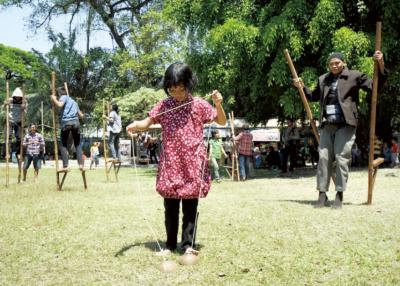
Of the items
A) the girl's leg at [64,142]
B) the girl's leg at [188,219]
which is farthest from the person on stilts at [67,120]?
the girl's leg at [188,219]

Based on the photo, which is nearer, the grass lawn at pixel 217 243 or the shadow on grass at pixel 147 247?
the grass lawn at pixel 217 243

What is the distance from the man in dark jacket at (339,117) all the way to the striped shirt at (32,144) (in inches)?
415

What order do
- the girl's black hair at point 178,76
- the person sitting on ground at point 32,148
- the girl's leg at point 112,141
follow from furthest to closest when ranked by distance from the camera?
1. the person sitting on ground at point 32,148
2. the girl's leg at point 112,141
3. the girl's black hair at point 178,76

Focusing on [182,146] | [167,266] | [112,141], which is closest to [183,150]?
[182,146]

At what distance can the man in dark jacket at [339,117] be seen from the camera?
7.66 metres

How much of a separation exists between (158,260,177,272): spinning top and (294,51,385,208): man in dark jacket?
3919 millimetres

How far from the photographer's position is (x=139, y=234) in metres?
5.99

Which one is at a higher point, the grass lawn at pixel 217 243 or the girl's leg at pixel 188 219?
the girl's leg at pixel 188 219

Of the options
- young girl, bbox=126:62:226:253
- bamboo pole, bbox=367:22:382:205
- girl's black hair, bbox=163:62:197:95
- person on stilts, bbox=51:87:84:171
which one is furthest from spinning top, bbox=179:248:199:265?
person on stilts, bbox=51:87:84:171

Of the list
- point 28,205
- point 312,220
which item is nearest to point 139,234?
point 312,220

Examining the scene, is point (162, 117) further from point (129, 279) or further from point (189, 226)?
point (129, 279)

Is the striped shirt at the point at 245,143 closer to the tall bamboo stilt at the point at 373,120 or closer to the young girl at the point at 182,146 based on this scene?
the tall bamboo stilt at the point at 373,120

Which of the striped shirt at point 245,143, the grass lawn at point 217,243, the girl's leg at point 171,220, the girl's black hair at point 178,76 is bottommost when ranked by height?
the grass lawn at point 217,243

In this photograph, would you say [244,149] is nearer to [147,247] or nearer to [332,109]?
[332,109]
